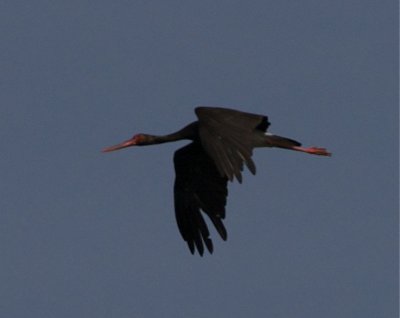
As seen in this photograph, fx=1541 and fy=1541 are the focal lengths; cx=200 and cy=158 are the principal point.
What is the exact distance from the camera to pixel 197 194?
77.6 feet

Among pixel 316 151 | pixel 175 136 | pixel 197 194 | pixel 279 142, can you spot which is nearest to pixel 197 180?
pixel 197 194

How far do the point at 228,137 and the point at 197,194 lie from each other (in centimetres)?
372

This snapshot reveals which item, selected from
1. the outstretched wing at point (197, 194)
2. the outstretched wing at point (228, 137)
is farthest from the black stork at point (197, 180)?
the outstretched wing at point (228, 137)

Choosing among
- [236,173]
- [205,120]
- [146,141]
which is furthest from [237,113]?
[146,141]

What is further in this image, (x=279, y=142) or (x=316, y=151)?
(x=316, y=151)

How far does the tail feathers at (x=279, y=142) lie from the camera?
23.1 metres

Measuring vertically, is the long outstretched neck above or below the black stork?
above

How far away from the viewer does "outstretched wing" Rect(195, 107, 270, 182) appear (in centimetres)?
1948

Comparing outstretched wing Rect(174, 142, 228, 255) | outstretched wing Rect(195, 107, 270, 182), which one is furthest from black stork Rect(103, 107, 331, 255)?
outstretched wing Rect(195, 107, 270, 182)

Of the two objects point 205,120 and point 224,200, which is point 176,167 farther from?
point 205,120

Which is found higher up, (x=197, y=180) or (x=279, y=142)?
(x=279, y=142)

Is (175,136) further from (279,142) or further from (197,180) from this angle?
(279,142)

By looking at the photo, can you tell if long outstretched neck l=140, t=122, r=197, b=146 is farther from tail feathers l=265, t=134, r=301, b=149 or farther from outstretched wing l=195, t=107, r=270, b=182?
outstretched wing l=195, t=107, r=270, b=182

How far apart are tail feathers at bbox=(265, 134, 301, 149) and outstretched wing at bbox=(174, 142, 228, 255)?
3.37ft
